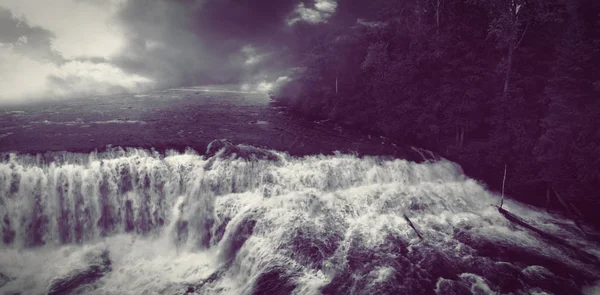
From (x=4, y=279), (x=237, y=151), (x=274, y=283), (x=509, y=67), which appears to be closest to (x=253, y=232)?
(x=274, y=283)

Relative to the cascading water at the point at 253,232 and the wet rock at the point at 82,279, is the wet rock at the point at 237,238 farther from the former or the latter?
the wet rock at the point at 82,279

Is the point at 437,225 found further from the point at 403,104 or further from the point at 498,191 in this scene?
the point at 403,104

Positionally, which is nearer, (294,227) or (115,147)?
(294,227)

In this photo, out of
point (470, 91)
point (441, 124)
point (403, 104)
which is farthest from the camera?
point (403, 104)

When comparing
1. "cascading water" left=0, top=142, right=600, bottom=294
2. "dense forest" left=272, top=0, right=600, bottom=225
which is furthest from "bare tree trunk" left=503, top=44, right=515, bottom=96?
"cascading water" left=0, top=142, right=600, bottom=294

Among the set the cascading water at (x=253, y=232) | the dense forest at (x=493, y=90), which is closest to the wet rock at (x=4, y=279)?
the cascading water at (x=253, y=232)

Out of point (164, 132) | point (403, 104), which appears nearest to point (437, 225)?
point (403, 104)

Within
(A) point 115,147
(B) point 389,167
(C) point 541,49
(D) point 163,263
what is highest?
(C) point 541,49
